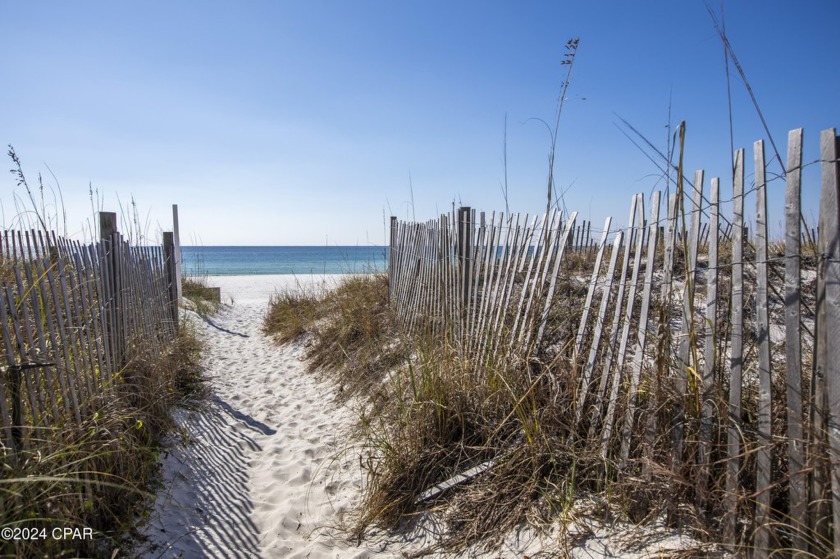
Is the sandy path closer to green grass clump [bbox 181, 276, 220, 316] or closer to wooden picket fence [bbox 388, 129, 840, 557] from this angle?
wooden picket fence [bbox 388, 129, 840, 557]

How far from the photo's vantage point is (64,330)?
2479 mm

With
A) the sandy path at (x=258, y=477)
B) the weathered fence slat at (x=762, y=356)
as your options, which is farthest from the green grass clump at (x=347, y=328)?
the weathered fence slat at (x=762, y=356)

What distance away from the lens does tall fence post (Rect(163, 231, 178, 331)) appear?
6.53 metres

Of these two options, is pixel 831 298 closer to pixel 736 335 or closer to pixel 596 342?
pixel 736 335

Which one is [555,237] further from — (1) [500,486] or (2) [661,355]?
(1) [500,486]

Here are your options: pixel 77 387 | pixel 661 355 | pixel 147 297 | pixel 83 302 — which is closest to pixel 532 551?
pixel 661 355

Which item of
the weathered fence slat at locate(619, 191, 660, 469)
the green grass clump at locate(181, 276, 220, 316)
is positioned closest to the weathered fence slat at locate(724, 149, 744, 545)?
the weathered fence slat at locate(619, 191, 660, 469)

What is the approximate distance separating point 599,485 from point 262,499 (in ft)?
7.18

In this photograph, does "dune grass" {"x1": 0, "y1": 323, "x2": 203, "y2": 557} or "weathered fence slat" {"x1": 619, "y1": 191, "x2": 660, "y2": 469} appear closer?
"dune grass" {"x1": 0, "y1": 323, "x2": 203, "y2": 557}

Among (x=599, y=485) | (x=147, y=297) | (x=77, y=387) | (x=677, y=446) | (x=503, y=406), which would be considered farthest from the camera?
(x=147, y=297)

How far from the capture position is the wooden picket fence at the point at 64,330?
204 cm

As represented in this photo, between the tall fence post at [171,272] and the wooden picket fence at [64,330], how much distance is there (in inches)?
81.1

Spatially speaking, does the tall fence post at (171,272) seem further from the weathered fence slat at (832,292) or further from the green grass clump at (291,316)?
the weathered fence slat at (832,292)

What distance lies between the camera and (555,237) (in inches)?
128
